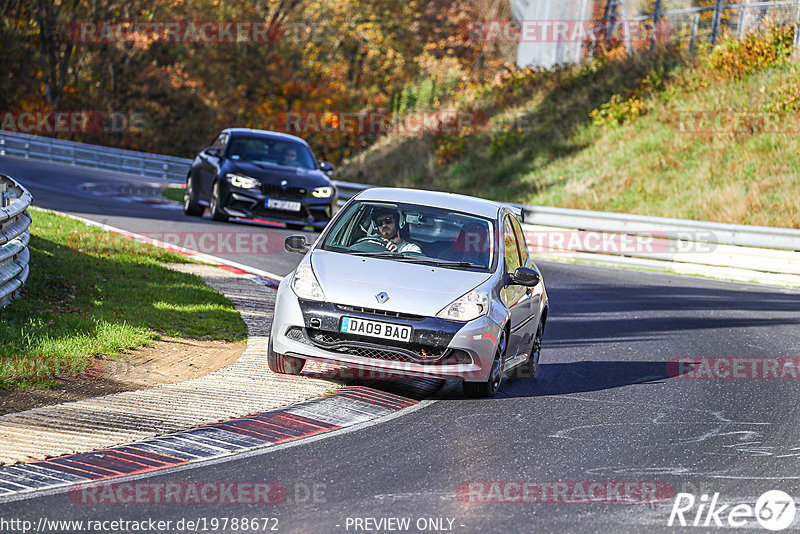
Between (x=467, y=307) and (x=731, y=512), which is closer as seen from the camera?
(x=731, y=512)

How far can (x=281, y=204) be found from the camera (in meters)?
19.6

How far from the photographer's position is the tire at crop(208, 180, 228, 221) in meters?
19.8

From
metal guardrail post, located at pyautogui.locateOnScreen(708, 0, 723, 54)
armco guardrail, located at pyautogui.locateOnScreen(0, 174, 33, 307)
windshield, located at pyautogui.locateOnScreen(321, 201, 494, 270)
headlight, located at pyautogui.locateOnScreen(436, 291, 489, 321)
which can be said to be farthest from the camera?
metal guardrail post, located at pyautogui.locateOnScreen(708, 0, 723, 54)

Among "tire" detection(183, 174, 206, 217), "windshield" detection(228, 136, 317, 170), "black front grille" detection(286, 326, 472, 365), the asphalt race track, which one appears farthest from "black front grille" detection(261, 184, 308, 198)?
"black front grille" detection(286, 326, 472, 365)

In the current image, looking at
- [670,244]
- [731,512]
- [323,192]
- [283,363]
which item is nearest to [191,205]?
[323,192]

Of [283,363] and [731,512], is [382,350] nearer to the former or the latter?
[283,363]

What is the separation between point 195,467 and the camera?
20.6 ft

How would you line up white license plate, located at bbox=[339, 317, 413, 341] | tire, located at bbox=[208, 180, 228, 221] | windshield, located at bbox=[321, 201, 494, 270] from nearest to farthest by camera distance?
white license plate, located at bbox=[339, 317, 413, 341]
windshield, located at bbox=[321, 201, 494, 270]
tire, located at bbox=[208, 180, 228, 221]

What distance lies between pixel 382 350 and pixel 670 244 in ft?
47.2

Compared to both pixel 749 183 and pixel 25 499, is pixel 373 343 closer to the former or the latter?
pixel 25 499

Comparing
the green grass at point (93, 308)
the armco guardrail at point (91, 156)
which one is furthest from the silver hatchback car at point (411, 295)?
the armco guardrail at point (91, 156)

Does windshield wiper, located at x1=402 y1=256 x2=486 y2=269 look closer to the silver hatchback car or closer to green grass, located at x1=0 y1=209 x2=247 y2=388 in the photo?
the silver hatchback car

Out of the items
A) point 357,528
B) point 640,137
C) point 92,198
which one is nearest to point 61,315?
point 357,528

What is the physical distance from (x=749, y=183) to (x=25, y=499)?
78.1 ft
